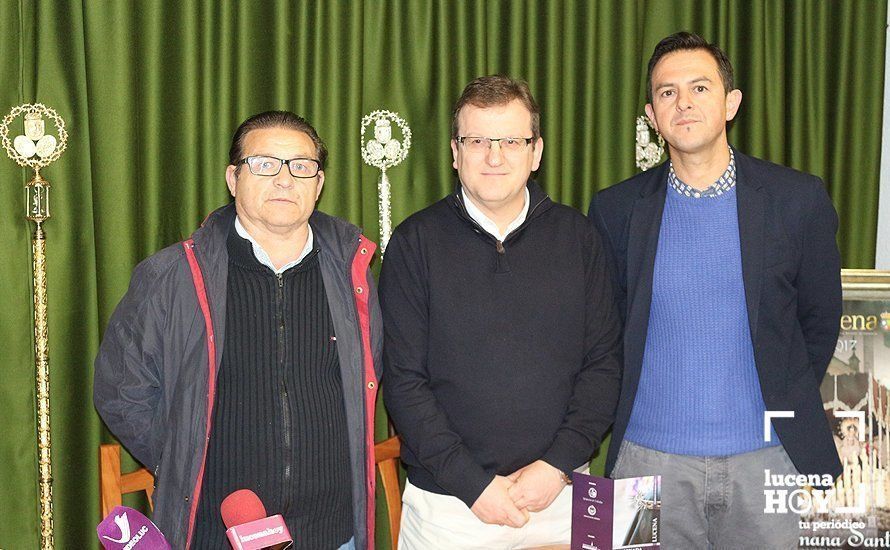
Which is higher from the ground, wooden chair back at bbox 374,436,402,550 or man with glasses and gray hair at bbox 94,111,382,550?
man with glasses and gray hair at bbox 94,111,382,550

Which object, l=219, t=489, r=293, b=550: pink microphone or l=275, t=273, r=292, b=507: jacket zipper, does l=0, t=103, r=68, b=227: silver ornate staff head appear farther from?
l=219, t=489, r=293, b=550: pink microphone

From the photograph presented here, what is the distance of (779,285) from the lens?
7.61ft

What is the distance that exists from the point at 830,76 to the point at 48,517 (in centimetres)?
333

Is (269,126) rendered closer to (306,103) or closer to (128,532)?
(306,103)

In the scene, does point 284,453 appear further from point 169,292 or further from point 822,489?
point 822,489

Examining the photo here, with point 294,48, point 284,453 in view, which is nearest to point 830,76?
point 294,48

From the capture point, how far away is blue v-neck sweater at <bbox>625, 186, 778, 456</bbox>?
2.29 m

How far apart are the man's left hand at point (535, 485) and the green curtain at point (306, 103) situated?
1141 millimetres

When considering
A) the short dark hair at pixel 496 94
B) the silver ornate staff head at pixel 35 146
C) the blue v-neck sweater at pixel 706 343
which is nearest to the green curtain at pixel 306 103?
the silver ornate staff head at pixel 35 146

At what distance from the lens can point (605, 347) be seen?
2.34 metres

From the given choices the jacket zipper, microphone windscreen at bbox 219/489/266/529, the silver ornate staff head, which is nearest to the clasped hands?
the jacket zipper

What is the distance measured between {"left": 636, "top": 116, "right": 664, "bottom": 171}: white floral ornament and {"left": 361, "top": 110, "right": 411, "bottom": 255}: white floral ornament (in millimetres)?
932

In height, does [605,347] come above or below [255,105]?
below

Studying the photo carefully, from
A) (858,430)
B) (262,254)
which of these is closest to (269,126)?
(262,254)
